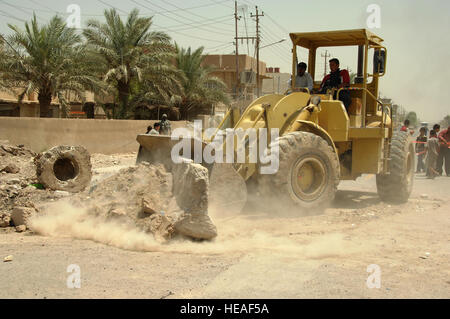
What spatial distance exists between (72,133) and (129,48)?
23.8 ft

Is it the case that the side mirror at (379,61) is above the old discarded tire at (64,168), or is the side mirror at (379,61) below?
above

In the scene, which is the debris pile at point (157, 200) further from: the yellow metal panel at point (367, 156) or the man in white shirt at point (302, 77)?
the yellow metal panel at point (367, 156)

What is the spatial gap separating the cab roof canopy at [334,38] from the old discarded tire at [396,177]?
2.14m

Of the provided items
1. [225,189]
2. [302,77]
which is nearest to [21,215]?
[225,189]

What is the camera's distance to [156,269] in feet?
16.8

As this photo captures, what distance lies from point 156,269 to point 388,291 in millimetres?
2322

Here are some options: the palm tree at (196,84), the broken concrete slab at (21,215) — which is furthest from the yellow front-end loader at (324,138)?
the palm tree at (196,84)

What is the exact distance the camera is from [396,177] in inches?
389

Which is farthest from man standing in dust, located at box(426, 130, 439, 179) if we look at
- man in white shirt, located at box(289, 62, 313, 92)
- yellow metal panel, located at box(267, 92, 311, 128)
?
yellow metal panel, located at box(267, 92, 311, 128)

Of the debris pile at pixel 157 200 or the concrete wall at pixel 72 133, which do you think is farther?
the concrete wall at pixel 72 133

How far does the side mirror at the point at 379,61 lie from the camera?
926cm

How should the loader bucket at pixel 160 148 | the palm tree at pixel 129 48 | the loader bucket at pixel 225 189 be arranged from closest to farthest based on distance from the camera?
the loader bucket at pixel 225 189
the loader bucket at pixel 160 148
the palm tree at pixel 129 48

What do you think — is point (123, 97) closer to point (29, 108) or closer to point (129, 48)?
point (129, 48)

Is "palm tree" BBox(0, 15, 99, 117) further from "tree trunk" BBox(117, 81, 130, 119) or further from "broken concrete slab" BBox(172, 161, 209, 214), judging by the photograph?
"broken concrete slab" BBox(172, 161, 209, 214)
